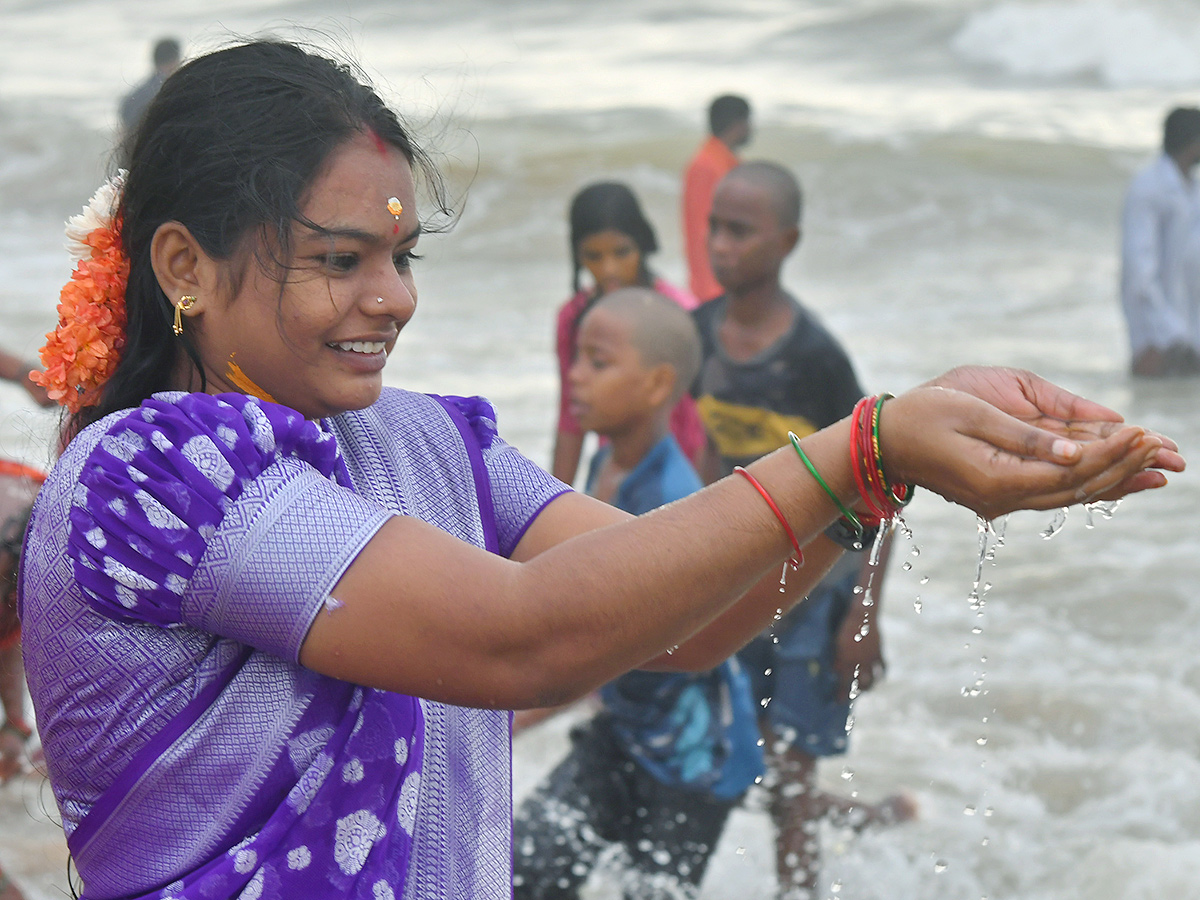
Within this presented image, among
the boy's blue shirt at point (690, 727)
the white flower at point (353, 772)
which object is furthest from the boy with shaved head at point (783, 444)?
the white flower at point (353, 772)

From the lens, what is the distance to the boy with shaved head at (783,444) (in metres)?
4.08

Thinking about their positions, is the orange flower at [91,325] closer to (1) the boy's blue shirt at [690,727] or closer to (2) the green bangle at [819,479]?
(2) the green bangle at [819,479]

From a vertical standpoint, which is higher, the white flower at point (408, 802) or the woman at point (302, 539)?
the woman at point (302, 539)

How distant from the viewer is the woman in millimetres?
1354

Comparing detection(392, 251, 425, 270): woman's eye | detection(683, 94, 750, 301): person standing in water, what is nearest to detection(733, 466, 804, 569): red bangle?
detection(392, 251, 425, 270): woman's eye

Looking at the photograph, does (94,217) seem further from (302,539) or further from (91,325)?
(302,539)

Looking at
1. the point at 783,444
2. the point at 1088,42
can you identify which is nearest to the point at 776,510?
the point at 783,444

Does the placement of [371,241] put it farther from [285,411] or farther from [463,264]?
[463,264]

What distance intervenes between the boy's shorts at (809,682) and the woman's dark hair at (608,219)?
5.81 ft

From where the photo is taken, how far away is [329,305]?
1.54m

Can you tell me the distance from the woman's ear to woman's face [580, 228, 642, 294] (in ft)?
12.8

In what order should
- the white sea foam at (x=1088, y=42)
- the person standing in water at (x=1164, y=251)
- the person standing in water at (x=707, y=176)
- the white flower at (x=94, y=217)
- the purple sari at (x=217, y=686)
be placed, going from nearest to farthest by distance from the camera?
1. the purple sari at (x=217, y=686)
2. the white flower at (x=94, y=217)
3. the person standing in water at (x=707, y=176)
4. the person standing in water at (x=1164, y=251)
5. the white sea foam at (x=1088, y=42)

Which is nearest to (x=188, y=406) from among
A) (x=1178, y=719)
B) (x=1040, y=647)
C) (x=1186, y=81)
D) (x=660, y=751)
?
(x=660, y=751)

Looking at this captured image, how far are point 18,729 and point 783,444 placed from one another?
2556 millimetres
